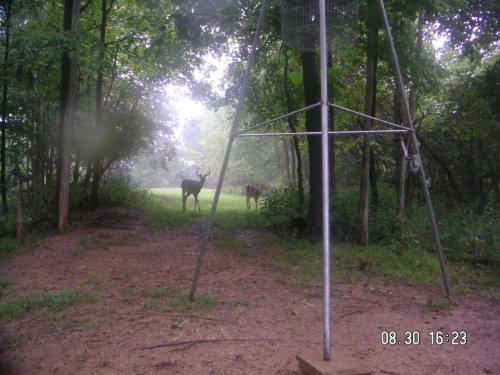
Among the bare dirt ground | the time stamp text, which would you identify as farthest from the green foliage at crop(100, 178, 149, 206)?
the time stamp text

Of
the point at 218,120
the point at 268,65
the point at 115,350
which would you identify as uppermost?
the point at 218,120

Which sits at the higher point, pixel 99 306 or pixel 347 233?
pixel 347 233

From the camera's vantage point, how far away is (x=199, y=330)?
4719 mm

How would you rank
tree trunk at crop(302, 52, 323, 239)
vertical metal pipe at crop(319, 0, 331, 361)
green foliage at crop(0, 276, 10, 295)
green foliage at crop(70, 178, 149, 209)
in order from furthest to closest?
green foliage at crop(70, 178, 149, 209) < tree trunk at crop(302, 52, 323, 239) < green foliage at crop(0, 276, 10, 295) < vertical metal pipe at crop(319, 0, 331, 361)

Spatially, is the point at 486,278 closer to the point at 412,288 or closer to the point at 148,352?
the point at 412,288

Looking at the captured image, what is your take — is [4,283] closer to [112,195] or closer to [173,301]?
[173,301]

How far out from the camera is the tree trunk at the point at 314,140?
9.71 metres

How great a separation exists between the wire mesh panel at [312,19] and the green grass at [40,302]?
4.14 meters

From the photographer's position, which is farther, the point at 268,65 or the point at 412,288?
the point at 268,65

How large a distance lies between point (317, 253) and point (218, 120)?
3120 cm

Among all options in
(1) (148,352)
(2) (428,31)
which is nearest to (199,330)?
(1) (148,352)

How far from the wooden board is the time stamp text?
1037 millimetres

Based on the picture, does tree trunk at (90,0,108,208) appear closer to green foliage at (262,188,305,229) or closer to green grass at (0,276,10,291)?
green foliage at (262,188,305,229)

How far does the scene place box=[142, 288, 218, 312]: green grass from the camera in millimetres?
5488
